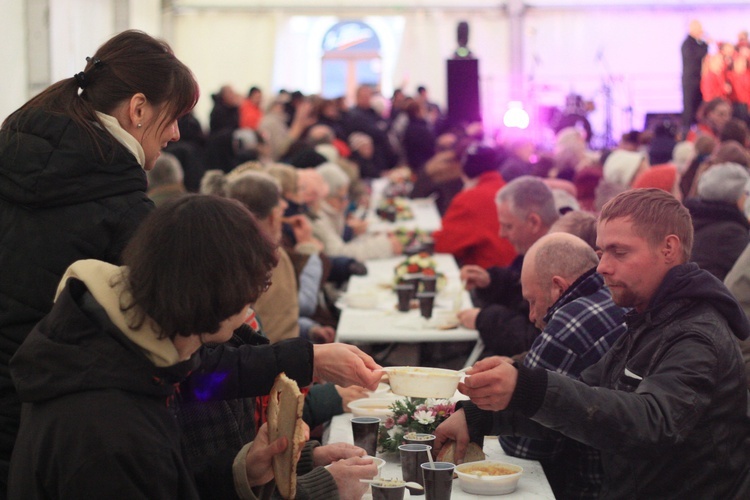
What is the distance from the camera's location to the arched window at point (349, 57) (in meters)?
19.2

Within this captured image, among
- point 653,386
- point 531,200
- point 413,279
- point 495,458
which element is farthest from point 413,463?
point 413,279

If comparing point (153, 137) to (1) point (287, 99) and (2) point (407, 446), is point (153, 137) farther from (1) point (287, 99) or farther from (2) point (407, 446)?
(1) point (287, 99)

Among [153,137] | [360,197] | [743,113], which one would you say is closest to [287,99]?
[360,197]

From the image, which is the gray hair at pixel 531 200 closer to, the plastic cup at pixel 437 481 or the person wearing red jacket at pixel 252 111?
the plastic cup at pixel 437 481

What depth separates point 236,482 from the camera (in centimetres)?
189

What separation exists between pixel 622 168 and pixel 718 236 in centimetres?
241

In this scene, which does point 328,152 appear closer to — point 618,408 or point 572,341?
point 572,341

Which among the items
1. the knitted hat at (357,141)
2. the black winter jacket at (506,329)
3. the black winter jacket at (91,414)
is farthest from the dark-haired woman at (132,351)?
the knitted hat at (357,141)

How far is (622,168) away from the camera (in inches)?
278

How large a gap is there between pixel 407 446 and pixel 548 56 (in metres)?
16.4

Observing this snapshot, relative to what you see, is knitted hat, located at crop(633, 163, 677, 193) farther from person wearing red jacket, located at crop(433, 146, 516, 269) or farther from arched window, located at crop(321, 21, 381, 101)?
arched window, located at crop(321, 21, 381, 101)

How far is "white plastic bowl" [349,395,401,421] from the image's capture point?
111 inches

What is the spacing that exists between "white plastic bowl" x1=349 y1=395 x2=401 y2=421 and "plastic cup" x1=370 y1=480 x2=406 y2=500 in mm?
756

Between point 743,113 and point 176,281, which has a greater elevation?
point 743,113
